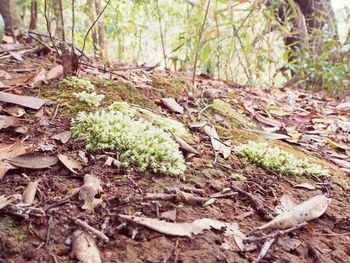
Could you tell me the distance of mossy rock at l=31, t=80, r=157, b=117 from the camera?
1632mm

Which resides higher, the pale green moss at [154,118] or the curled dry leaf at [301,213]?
the pale green moss at [154,118]

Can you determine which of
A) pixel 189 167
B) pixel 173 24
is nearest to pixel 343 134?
pixel 189 167

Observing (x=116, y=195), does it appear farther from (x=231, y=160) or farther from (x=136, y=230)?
(x=231, y=160)

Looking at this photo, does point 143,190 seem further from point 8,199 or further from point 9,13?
point 9,13

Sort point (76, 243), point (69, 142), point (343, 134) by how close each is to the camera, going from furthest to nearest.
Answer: point (343, 134)
point (69, 142)
point (76, 243)

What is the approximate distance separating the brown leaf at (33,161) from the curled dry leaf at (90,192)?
150 mm

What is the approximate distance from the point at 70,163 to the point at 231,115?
115 cm

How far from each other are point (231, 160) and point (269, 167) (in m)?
0.15

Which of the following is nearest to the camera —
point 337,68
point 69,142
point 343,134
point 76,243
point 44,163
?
point 76,243

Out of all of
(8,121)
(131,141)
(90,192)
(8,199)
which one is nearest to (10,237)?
(8,199)

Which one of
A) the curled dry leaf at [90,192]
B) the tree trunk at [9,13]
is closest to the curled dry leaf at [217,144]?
the curled dry leaf at [90,192]

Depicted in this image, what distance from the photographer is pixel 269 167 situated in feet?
5.04

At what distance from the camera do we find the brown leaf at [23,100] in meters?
1.57

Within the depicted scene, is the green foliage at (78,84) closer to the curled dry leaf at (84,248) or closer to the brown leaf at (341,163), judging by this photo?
the curled dry leaf at (84,248)
